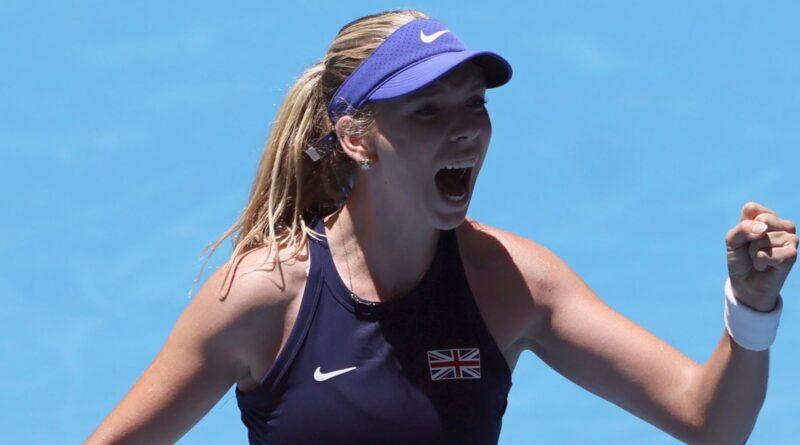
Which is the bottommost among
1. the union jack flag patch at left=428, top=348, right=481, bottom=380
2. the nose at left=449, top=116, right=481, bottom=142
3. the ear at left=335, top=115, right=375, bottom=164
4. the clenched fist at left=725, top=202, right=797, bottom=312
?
the union jack flag patch at left=428, top=348, right=481, bottom=380

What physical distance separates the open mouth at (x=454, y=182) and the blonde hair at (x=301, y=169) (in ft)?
0.97

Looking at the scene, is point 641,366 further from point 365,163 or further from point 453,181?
point 365,163

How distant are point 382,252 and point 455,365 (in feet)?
1.22

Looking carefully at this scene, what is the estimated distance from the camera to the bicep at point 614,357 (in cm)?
541

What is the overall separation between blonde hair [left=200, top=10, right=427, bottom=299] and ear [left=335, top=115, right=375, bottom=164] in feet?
0.34

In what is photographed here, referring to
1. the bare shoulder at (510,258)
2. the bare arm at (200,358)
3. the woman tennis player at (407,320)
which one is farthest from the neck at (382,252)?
the bare arm at (200,358)

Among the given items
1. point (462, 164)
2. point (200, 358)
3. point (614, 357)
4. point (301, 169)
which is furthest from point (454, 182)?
point (200, 358)

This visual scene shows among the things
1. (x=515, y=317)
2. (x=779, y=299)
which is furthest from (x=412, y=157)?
(x=779, y=299)

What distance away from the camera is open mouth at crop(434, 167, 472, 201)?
541 cm

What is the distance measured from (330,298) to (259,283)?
0.19 metres

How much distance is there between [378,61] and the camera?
17.8ft

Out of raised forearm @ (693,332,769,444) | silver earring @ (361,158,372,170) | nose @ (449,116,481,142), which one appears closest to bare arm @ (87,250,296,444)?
silver earring @ (361,158,372,170)

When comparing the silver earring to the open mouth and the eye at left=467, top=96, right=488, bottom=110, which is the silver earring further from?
the eye at left=467, top=96, right=488, bottom=110

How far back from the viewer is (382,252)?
5.54 m
